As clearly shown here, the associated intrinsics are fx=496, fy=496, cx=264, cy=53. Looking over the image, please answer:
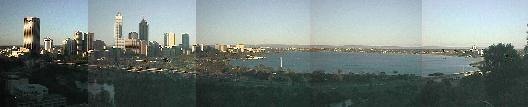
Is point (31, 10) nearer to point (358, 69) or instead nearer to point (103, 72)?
point (103, 72)

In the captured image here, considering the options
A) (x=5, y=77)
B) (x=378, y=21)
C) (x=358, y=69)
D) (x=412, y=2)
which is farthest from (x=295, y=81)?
(x=5, y=77)

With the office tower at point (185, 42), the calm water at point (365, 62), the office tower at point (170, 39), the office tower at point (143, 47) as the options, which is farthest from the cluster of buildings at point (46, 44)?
the calm water at point (365, 62)

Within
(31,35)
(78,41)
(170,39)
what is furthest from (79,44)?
(170,39)

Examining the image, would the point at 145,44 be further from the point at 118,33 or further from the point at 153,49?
the point at 118,33

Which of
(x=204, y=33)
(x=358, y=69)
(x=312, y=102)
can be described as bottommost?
(x=312, y=102)

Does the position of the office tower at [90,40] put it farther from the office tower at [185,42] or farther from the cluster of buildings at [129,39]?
the office tower at [185,42]
